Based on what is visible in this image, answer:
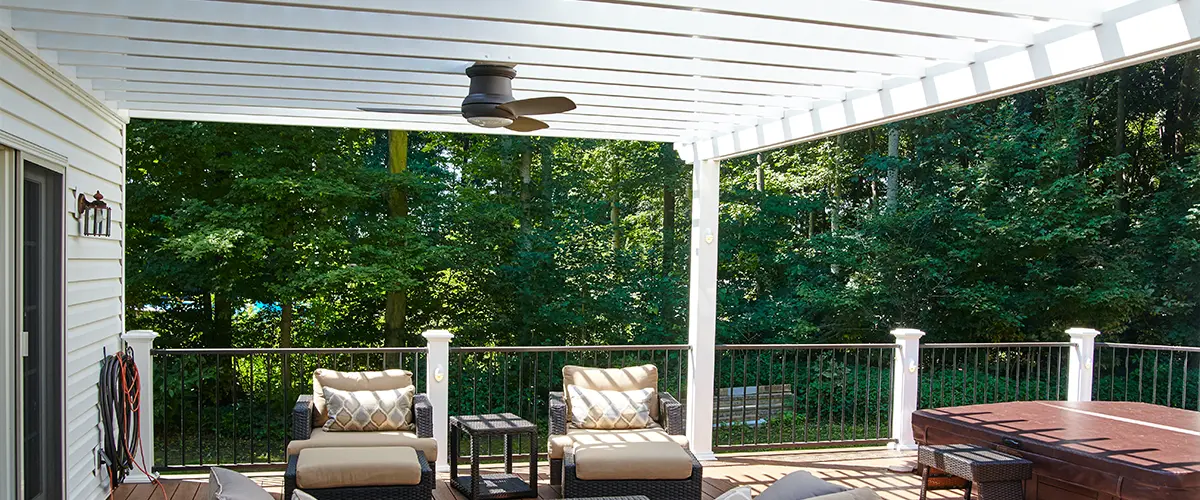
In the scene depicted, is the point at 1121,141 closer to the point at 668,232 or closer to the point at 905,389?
the point at 668,232

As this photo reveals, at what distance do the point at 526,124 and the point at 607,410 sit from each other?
2.06m

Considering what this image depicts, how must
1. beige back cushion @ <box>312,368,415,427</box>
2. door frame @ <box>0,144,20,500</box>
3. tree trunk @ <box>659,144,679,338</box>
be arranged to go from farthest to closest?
1. tree trunk @ <box>659,144,679,338</box>
2. beige back cushion @ <box>312,368,415,427</box>
3. door frame @ <box>0,144,20,500</box>

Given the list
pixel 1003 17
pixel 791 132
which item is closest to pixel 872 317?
pixel 791 132

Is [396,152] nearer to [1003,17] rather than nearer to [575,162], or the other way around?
[575,162]

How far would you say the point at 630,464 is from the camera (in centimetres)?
494

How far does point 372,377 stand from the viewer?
18.8ft

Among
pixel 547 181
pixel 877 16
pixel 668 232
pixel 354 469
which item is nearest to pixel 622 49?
pixel 877 16

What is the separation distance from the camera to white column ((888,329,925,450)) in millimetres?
6977

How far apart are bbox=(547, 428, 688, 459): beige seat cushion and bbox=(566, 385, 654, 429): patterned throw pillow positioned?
1.8 inches

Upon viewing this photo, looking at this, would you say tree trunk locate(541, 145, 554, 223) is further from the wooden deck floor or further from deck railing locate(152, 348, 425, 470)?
the wooden deck floor

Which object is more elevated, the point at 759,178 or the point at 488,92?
the point at 759,178

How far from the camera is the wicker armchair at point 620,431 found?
18.3ft

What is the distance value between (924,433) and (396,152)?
24.5ft

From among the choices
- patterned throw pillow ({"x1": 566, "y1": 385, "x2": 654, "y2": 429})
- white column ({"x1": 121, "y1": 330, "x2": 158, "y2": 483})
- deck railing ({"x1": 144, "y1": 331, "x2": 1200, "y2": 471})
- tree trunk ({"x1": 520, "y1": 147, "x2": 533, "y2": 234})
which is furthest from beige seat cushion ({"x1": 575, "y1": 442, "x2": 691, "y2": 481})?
tree trunk ({"x1": 520, "y1": 147, "x2": 533, "y2": 234})
